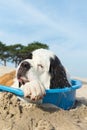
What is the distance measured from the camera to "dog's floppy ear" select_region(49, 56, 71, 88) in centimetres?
478

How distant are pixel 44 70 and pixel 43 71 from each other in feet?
0.07

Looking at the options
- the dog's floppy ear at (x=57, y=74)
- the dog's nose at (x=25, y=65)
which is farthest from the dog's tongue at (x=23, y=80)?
the dog's floppy ear at (x=57, y=74)

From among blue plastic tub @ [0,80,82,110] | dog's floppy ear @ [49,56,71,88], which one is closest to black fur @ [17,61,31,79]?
dog's floppy ear @ [49,56,71,88]

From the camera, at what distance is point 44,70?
4.73 metres

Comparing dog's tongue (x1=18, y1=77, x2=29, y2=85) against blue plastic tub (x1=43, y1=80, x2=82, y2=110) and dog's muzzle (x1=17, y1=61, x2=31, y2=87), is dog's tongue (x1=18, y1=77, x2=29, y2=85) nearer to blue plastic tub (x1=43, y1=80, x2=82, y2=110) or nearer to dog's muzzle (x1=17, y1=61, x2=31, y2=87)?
dog's muzzle (x1=17, y1=61, x2=31, y2=87)

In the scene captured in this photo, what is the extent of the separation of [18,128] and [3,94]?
0.62m

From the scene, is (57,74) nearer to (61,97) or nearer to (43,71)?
(43,71)

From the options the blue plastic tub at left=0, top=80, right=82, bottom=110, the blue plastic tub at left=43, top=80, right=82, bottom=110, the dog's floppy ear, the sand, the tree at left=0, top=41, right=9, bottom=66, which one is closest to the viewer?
the sand

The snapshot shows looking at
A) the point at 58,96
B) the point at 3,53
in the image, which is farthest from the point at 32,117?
the point at 3,53

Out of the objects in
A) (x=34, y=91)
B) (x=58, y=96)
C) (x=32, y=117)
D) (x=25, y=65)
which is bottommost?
(x=32, y=117)

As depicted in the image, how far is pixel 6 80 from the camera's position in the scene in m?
5.64

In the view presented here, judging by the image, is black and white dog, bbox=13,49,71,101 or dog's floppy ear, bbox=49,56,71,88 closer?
black and white dog, bbox=13,49,71,101

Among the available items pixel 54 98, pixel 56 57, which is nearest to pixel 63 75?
pixel 56 57

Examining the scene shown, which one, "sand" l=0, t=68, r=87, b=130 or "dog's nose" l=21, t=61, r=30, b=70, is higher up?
"dog's nose" l=21, t=61, r=30, b=70
